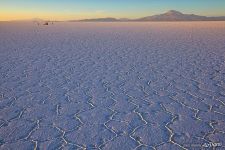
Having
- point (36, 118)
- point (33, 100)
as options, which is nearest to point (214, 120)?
point (36, 118)

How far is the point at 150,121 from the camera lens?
301 centimetres

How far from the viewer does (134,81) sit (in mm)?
4594

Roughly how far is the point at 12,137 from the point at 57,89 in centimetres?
157

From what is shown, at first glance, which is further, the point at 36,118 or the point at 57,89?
the point at 57,89

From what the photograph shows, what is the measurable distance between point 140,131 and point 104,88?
1.56 meters

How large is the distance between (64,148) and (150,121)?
1.02 metres

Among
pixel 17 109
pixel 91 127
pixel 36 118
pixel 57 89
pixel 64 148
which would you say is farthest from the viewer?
pixel 57 89

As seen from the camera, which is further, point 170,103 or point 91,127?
point 170,103

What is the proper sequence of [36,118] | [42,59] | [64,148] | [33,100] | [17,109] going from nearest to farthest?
[64,148] → [36,118] → [17,109] → [33,100] → [42,59]

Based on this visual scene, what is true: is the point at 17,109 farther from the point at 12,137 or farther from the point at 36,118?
the point at 12,137

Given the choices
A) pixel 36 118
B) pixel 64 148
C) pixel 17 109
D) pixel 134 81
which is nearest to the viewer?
pixel 64 148

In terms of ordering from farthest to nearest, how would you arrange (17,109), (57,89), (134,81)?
(134,81), (57,89), (17,109)

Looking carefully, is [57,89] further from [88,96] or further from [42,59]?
[42,59]

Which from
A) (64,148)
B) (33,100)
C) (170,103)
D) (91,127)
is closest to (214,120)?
(170,103)
